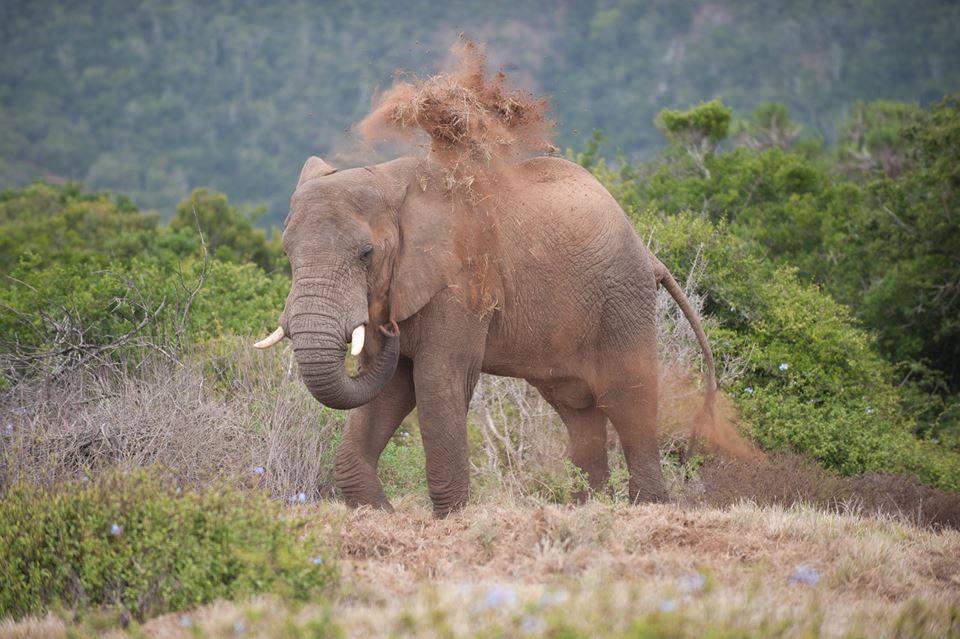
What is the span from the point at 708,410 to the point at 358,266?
12.0 ft

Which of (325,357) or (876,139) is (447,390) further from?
(876,139)

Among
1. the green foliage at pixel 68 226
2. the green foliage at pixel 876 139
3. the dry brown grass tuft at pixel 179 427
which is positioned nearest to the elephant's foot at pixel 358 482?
the dry brown grass tuft at pixel 179 427

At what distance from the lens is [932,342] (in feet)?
56.1

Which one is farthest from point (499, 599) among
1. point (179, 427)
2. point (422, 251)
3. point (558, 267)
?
point (179, 427)

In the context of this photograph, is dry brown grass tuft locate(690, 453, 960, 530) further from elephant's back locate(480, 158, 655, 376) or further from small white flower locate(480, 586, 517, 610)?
small white flower locate(480, 586, 517, 610)

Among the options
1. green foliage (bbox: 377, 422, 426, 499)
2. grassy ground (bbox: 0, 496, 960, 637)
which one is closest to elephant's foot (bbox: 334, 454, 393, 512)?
grassy ground (bbox: 0, 496, 960, 637)

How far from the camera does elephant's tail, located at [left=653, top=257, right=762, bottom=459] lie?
9.10 m

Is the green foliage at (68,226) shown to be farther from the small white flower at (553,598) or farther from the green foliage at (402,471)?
the small white flower at (553,598)

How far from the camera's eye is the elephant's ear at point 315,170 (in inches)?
292

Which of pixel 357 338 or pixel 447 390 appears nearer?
pixel 357 338

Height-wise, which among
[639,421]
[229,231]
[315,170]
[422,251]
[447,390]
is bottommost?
[639,421]

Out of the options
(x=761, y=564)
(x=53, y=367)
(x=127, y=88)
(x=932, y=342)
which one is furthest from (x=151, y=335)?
(x=127, y=88)

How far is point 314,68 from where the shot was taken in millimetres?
92500

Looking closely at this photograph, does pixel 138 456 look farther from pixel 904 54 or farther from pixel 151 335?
pixel 904 54
